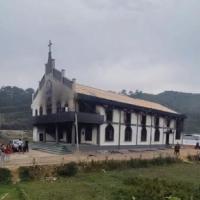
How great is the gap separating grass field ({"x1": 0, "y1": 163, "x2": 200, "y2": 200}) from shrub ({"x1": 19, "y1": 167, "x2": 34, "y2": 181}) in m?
1.09

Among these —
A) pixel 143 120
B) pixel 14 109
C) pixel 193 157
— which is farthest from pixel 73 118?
pixel 14 109

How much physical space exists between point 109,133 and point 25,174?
18.4 m

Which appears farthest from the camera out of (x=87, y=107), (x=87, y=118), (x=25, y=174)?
(x=87, y=107)

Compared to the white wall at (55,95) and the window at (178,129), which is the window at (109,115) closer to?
the white wall at (55,95)

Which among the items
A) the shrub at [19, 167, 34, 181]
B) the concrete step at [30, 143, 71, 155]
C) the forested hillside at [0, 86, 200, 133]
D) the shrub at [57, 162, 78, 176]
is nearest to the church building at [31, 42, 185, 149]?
the concrete step at [30, 143, 71, 155]

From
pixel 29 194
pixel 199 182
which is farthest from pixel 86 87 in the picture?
pixel 29 194

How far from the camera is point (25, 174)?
83.1 ft

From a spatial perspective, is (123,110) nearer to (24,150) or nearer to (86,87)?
(86,87)

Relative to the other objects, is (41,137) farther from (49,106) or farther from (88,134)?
(88,134)

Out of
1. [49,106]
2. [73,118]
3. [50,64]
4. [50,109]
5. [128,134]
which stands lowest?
[128,134]

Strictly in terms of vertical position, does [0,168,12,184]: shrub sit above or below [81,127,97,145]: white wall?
below

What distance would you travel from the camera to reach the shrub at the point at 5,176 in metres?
23.7

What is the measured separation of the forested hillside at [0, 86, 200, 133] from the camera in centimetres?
9356

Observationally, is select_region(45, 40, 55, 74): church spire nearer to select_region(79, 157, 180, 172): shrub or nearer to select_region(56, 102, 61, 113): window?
select_region(56, 102, 61, 113): window
